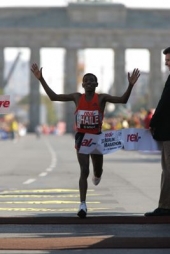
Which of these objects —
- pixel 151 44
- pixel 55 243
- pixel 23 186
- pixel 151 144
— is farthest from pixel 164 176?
pixel 151 44

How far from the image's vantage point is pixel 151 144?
1474 cm

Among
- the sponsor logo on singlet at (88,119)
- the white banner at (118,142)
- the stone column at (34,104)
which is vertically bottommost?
the stone column at (34,104)

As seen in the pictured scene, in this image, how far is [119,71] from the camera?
128625 millimetres

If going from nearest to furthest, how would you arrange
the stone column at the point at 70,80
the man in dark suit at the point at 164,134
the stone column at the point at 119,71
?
the man in dark suit at the point at 164,134 → the stone column at the point at 119,71 → the stone column at the point at 70,80

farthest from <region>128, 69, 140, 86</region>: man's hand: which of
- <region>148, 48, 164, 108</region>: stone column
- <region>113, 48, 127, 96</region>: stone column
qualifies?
<region>113, 48, 127, 96</region>: stone column

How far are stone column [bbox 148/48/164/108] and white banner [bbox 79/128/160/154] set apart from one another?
110900 mm

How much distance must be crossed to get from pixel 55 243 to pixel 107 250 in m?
0.65

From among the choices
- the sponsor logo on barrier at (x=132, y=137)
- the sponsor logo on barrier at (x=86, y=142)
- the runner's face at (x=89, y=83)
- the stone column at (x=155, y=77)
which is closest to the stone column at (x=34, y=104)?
the stone column at (x=155, y=77)

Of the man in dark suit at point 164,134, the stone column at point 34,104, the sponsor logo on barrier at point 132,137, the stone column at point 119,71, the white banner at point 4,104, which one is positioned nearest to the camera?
the man in dark suit at point 164,134

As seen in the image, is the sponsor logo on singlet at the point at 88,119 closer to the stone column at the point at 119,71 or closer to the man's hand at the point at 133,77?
the man's hand at the point at 133,77

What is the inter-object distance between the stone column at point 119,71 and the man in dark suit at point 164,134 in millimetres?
112672

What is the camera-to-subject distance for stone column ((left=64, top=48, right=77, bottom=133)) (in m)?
128

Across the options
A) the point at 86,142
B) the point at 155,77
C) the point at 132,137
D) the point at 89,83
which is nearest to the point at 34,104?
the point at 155,77

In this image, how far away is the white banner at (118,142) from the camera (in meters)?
14.3
